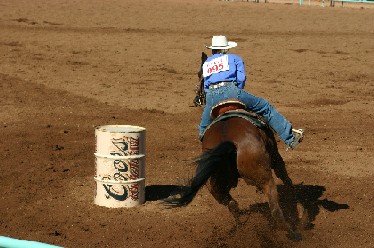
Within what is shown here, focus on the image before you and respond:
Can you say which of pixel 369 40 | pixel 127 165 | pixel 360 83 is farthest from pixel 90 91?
pixel 369 40

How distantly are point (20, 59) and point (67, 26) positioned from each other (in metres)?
4.79

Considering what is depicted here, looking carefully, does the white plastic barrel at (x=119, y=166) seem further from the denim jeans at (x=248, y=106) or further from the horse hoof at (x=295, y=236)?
the horse hoof at (x=295, y=236)

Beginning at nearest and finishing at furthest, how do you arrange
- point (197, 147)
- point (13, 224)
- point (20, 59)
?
1. point (13, 224)
2. point (197, 147)
3. point (20, 59)

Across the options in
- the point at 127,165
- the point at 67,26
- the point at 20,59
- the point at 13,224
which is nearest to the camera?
the point at 13,224

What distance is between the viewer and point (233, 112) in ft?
27.7

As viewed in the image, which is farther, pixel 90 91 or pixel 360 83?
pixel 360 83

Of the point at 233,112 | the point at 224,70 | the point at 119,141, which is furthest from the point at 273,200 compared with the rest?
the point at 119,141

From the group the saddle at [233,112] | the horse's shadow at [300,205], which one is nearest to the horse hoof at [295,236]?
the horse's shadow at [300,205]

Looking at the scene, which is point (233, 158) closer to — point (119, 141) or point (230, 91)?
point (230, 91)

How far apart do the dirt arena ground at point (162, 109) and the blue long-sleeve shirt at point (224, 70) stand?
3.58 feet

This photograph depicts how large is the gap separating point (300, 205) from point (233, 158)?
2257 millimetres

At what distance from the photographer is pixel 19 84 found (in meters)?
17.5

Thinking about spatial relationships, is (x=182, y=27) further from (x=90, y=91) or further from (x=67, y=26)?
(x=90, y=91)

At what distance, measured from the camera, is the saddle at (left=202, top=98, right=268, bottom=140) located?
840 centimetres
